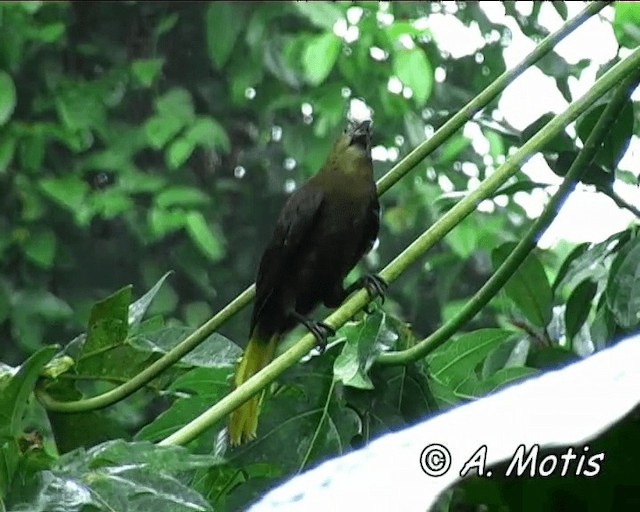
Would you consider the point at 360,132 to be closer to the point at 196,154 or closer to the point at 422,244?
the point at 422,244

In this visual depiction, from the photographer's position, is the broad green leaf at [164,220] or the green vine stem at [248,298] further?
the broad green leaf at [164,220]

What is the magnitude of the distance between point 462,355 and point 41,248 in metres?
0.84

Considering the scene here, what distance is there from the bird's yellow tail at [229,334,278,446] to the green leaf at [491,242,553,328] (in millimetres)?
152

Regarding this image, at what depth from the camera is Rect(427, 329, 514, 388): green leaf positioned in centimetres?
64

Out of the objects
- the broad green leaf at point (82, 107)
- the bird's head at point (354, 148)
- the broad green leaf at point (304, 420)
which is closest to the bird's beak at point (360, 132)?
the bird's head at point (354, 148)

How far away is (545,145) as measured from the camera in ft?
1.92

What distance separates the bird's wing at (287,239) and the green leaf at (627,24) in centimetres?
26

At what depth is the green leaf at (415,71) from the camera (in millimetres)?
1347

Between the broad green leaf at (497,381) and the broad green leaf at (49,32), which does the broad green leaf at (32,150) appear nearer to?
the broad green leaf at (49,32)

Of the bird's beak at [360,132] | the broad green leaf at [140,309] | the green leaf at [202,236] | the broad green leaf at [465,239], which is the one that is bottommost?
the broad green leaf at [465,239]

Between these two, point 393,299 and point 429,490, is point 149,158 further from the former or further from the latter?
point 429,490

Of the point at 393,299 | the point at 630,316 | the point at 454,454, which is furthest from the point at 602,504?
the point at 393,299

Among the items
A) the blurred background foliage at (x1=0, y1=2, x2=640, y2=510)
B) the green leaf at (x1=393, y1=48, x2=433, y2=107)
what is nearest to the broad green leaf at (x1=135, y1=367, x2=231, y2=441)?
the blurred background foliage at (x1=0, y1=2, x2=640, y2=510)

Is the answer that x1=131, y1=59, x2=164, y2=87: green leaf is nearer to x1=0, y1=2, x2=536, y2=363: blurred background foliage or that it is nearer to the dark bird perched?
x1=0, y1=2, x2=536, y2=363: blurred background foliage
